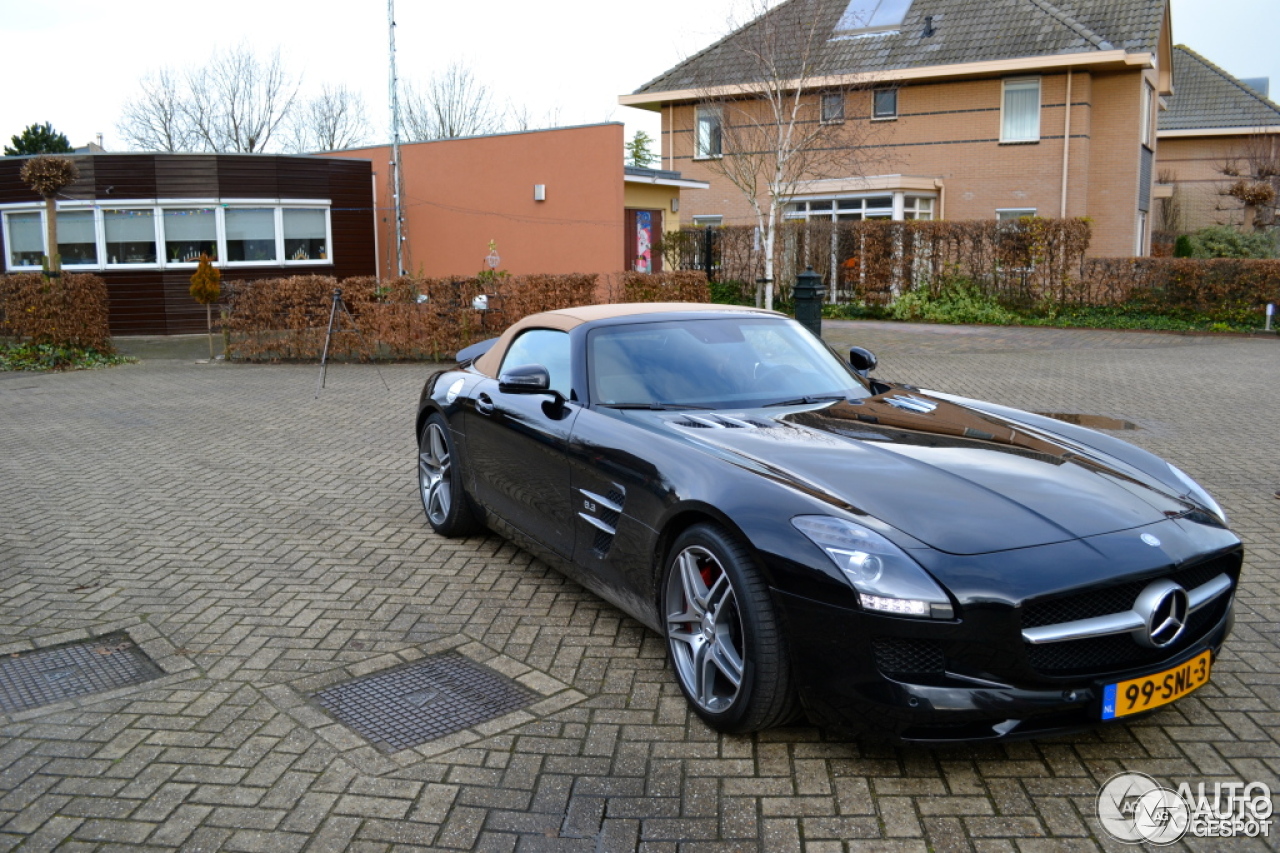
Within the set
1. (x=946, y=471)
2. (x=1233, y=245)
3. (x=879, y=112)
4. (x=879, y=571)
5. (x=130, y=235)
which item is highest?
(x=879, y=112)

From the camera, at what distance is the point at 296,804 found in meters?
3.27

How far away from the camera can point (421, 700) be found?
13.3 feet

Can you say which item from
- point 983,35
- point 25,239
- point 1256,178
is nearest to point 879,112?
point 983,35

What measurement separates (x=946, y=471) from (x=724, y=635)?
0.97 m

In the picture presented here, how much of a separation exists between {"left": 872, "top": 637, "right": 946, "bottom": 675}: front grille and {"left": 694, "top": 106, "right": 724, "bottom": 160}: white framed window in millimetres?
23411

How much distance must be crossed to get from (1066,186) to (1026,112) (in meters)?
2.29

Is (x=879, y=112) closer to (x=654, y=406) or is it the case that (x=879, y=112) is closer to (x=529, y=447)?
(x=529, y=447)

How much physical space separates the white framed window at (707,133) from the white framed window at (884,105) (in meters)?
4.68

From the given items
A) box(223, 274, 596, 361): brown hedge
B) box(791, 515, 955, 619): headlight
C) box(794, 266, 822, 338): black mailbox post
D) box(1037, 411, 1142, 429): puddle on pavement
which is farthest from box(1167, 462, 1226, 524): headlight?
box(223, 274, 596, 361): brown hedge

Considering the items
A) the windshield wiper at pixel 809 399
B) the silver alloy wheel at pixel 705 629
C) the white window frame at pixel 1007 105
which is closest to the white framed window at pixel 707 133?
the white window frame at pixel 1007 105

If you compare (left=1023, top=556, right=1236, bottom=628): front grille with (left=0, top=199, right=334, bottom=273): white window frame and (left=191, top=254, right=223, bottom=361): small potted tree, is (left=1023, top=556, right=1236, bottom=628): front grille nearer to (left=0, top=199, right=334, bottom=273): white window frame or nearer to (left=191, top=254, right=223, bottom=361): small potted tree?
(left=191, top=254, right=223, bottom=361): small potted tree

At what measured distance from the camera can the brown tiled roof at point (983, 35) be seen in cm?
2689

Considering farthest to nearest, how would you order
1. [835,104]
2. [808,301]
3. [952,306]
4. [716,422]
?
1. [835,104]
2. [952,306]
3. [808,301]
4. [716,422]

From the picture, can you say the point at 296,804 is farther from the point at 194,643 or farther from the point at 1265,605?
the point at 1265,605
